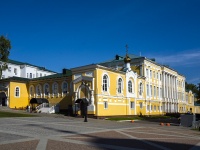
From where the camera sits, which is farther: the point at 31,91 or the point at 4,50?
the point at 31,91

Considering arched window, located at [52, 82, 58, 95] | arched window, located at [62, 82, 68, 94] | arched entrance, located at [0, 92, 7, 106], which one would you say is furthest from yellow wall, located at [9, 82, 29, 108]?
arched window, located at [62, 82, 68, 94]

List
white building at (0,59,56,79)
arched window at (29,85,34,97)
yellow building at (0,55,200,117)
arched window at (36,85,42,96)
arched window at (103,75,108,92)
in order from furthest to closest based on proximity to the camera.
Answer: white building at (0,59,56,79), arched window at (29,85,34,97), arched window at (36,85,42,96), arched window at (103,75,108,92), yellow building at (0,55,200,117)

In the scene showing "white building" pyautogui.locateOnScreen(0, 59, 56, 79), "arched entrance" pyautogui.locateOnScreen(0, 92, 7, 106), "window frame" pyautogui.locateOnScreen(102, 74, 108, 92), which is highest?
"white building" pyautogui.locateOnScreen(0, 59, 56, 79)

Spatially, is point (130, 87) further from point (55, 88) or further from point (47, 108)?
point (47, 108)

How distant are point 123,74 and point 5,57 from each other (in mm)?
21278

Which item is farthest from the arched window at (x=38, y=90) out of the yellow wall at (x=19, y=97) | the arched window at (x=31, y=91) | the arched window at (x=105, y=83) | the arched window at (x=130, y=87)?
the arched window at (x=130, y=87)

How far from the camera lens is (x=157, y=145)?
37.2ft

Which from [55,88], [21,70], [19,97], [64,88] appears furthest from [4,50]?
[21,70]

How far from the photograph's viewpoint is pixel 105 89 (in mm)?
36500

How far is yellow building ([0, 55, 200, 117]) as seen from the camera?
35.6m

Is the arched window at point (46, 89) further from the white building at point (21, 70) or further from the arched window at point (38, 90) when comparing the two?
the white building at point (21, 70)

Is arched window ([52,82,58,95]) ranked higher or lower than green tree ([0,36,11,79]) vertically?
lower

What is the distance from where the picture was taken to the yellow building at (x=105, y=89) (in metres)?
35.6

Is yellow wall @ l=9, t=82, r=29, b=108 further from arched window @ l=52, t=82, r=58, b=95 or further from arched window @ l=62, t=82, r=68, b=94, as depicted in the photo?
arched window @ l=62, t=82, r=68, b=94
